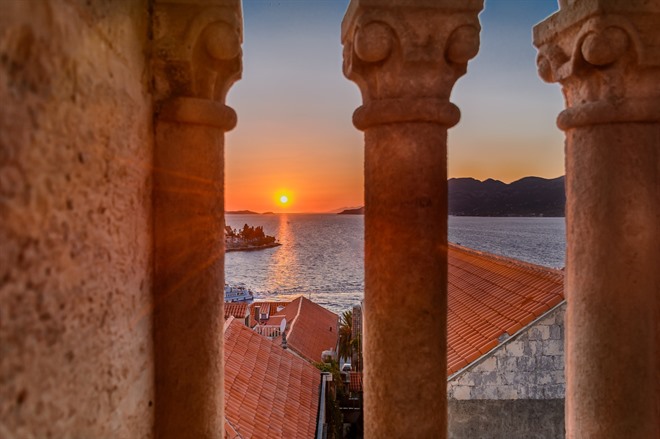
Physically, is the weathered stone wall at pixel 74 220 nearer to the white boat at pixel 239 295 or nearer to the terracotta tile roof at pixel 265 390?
the terracotta tile roof at pixel 265 390

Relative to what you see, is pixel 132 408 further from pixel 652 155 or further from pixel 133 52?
pixel 652 155

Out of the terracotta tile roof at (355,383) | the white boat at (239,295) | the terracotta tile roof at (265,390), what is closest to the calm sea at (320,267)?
the white boat at (239,295)

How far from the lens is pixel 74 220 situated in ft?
5.94

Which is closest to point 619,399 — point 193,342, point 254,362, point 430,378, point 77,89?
point 430,378

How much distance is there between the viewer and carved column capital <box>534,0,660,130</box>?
291 cm

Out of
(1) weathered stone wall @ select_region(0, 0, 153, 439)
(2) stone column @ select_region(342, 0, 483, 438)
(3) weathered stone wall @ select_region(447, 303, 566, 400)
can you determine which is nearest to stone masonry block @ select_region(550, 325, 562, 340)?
(3) weathered stone wall @ select_region(447, 303, 566, 400)

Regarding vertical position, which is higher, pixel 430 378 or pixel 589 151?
pixel 589 151

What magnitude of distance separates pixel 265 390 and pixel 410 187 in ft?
29.9

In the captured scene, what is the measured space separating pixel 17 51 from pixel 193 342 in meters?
1.83

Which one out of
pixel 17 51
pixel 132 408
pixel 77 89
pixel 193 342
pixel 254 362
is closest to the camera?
pixel 17 51

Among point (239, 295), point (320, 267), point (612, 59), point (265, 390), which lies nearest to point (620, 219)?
point (612, 59)

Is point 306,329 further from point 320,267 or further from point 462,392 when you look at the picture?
point 320,267

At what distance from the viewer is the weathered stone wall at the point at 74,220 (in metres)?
1.42

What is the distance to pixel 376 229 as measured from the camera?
2857 millimetres
